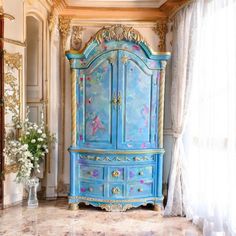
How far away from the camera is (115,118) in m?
3.20

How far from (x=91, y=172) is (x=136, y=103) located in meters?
1.01

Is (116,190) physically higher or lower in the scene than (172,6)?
lower

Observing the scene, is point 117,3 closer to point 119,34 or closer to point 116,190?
point 119,34

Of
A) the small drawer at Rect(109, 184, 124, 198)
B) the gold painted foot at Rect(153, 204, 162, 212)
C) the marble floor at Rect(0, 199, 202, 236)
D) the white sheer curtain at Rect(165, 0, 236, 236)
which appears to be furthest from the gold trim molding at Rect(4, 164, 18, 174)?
the white sheer curtain at Rect(165, 0, 236, 236)

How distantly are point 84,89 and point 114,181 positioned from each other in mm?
1179

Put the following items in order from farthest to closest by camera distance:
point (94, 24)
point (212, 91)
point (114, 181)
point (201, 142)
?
point (94, 24) < point (114, 181) < point (201, 142) < point (212, 91)

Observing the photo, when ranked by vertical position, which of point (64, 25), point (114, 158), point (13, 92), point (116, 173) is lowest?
point (116, 173)

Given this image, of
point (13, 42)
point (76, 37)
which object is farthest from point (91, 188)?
point (76, 37)

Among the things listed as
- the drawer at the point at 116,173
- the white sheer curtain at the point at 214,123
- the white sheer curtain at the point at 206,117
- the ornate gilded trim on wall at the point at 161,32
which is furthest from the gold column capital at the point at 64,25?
the drawer at the point at 116,173

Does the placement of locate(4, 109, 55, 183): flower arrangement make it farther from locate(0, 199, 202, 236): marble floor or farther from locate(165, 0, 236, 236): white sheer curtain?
locate(165, 0, 236, 236): white sheer curtain

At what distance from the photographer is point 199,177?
2.82 meters

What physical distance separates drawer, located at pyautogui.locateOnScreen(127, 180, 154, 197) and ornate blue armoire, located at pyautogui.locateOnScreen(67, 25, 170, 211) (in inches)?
0.5

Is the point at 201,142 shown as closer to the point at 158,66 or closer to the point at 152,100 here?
the point at 152,100

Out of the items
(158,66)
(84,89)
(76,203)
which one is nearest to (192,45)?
(158,66)
